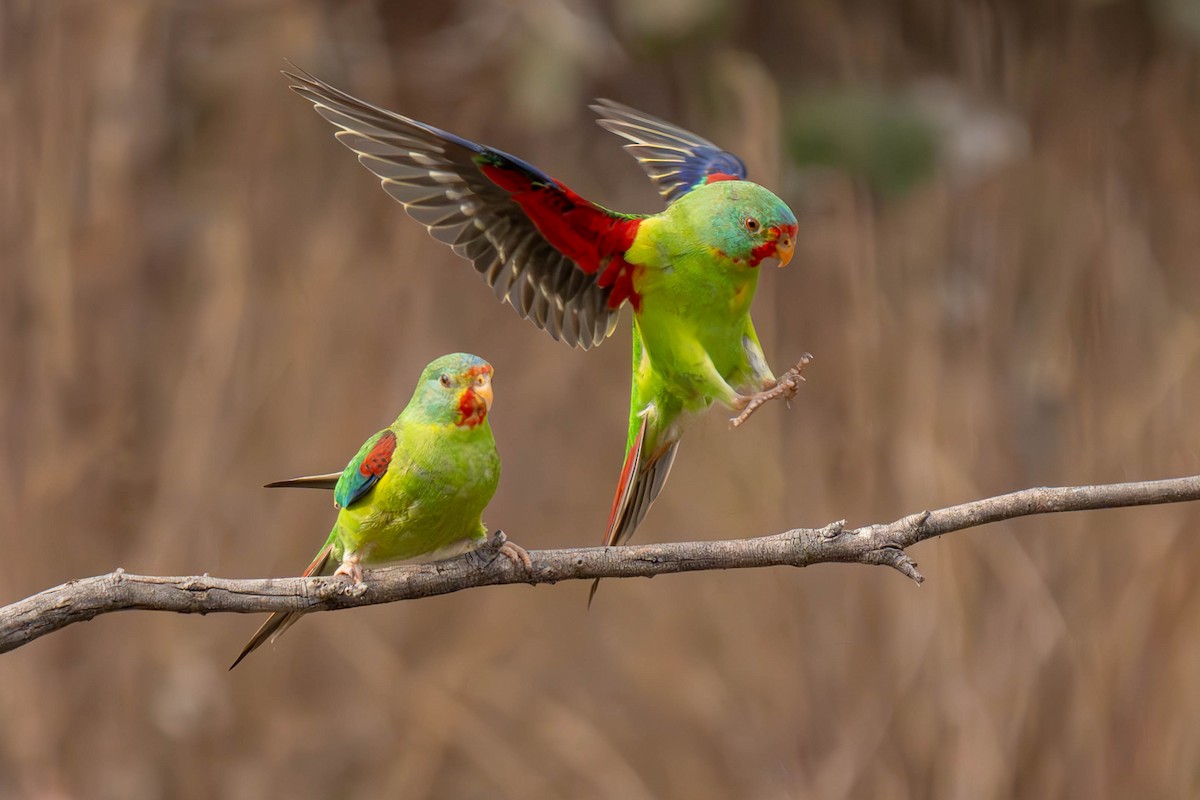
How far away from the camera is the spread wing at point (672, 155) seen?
11.2ft

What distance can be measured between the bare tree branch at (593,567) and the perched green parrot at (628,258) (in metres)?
0.32

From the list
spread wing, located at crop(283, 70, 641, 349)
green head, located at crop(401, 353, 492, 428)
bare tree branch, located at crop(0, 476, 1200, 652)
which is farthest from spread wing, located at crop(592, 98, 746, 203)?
bare tree branch, located at crop(0, 476, 1200, 652)

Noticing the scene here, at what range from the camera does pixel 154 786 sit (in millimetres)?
4941

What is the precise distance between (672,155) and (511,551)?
1.56 m

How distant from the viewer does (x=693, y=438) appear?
437 centimetres

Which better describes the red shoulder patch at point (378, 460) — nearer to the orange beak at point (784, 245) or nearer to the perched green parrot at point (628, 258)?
the perched green parrot at point (628, 258)

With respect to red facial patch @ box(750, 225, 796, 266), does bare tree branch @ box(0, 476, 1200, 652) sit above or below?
below

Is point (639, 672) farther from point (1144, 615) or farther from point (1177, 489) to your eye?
point (1177, 489)

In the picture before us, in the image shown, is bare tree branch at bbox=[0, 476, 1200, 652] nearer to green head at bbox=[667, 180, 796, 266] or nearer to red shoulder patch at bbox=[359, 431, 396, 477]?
red shoulder patch at bbox=[359, 431, 396, 477]

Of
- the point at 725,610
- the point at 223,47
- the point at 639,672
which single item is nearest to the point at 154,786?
the point at 639,672

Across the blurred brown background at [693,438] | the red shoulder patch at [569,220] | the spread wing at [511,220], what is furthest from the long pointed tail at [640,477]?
the blurred brown background at [693,438]

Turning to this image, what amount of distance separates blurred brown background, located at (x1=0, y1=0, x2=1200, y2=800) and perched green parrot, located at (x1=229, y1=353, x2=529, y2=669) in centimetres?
226

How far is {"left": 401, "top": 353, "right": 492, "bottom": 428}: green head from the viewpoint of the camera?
8.23 feet

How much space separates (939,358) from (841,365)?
485 mm
